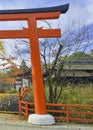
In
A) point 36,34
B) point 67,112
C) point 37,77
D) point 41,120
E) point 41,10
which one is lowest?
point 41,120

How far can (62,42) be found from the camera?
20.3m

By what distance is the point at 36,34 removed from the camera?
53.4ft

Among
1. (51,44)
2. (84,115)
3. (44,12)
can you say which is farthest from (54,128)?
(51,44)

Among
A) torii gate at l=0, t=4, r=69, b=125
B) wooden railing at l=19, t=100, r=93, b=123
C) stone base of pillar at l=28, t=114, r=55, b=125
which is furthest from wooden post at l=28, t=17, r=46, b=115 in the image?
wooden railing at l=19, t=100, r=93, b=123

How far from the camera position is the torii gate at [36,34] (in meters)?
15.9

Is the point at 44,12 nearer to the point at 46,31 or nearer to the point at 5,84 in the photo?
the point at 46,31

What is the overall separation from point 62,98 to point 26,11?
640 cm

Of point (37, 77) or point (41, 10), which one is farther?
point (41, 10)

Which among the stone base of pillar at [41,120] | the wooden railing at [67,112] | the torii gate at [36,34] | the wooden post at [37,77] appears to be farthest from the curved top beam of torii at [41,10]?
the stone base of pillar at [41,120]

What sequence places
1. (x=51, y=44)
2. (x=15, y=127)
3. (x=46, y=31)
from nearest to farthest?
1. (x=15, y=127)
2. (x=46, y=31)
3. (x=51, y=44)

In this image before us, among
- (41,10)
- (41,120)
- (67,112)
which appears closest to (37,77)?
(41,120)

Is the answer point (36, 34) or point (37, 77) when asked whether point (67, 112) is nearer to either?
point (37, 77)

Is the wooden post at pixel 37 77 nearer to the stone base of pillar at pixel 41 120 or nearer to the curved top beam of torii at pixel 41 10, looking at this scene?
the stone base of pillar at pixel 41 120

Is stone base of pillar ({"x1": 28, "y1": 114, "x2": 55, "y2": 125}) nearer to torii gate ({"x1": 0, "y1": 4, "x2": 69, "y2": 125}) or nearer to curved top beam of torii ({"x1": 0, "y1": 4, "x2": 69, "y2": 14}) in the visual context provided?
torii gate ({"x1": 0, "y1": 4, "x2": 69, "y2": 125})
